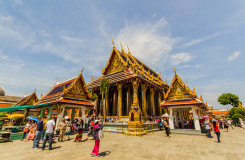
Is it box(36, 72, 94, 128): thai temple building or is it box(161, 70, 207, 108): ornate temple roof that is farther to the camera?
box(161, 70, 207, 108): ornate temple roof

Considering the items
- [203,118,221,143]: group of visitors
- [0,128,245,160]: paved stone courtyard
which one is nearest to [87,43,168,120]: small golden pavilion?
[203,118,221,143]: group of visitors

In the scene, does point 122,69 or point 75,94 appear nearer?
point 75,94

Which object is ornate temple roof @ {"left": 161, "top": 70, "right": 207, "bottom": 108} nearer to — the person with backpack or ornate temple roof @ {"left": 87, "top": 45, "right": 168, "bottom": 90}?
ornate temple roof @ {"left": 87, "top": 45, "right": 168, "bottom": 90}

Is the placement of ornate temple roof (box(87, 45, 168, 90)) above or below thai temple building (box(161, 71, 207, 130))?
above

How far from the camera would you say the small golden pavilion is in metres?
17.6

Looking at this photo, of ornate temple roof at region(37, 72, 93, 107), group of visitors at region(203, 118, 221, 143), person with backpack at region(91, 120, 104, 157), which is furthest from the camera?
ornate temple roof at region(37, 72, 93, 107)

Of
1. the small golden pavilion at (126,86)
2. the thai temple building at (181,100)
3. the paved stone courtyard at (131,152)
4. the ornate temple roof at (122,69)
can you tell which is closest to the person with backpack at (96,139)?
the paved stone courtyard at (131,152)

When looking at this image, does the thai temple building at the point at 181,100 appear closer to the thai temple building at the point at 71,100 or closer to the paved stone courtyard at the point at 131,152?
the paved stone courtyard at the point at 131,152

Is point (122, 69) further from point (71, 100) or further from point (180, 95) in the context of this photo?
point (71, 100)

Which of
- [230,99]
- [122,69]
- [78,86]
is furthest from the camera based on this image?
[230,99]

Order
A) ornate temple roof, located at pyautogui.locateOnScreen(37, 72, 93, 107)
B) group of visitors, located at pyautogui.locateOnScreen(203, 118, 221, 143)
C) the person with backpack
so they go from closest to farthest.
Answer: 1. the person with backpack
2. group of visitors, located at pyautogui.locateOnScreen(203, 118, 221, 143)
3. ornate temple roof, located at pyautogui.locateOnScreen(37, 72, 93, 107)

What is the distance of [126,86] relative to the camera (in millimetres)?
19344

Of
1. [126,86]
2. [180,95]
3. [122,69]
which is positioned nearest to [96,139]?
[180,95]

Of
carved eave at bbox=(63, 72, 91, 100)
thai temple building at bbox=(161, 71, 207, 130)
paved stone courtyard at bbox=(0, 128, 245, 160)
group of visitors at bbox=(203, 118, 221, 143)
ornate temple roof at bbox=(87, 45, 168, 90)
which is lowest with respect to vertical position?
paved stone courtyard at bbox=(0, 128, 245, 160)
